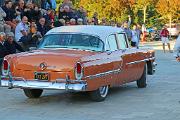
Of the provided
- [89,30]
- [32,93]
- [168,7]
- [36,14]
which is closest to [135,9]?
[168,7]

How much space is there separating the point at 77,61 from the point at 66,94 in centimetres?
235

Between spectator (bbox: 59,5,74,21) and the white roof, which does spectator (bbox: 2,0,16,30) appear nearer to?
spectator (bbox: 59,5,74,21)

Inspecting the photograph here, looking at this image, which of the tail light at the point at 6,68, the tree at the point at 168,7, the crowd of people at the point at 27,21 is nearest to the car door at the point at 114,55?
the crowd of people at the point at 27,21

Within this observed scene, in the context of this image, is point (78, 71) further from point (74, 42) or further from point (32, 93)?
point (32, 93)

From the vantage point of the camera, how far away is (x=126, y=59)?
13.8m

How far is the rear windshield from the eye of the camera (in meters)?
13.0

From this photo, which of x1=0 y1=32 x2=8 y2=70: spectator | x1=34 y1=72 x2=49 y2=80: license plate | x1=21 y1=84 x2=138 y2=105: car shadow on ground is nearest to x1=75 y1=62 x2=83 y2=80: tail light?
x1=34 y1=72 x2=49 y2=80: license plate

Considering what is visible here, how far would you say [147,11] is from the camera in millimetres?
63406

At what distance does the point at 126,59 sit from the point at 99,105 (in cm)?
208

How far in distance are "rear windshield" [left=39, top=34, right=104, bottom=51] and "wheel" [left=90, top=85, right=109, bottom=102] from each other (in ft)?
3.13

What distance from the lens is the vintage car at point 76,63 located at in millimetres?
11617

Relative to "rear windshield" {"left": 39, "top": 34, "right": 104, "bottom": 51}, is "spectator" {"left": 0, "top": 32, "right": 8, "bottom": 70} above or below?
below

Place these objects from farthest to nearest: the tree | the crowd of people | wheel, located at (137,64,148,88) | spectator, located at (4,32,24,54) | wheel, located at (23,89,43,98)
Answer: the tree, the crowd of people, spectator, located at (4,32,24,54), wheel, located at (137,64,148,88), wheel, located at (23,89,43,98)

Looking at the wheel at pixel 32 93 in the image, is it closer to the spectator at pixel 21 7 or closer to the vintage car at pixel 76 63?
the vintage car at pixel 76 63
